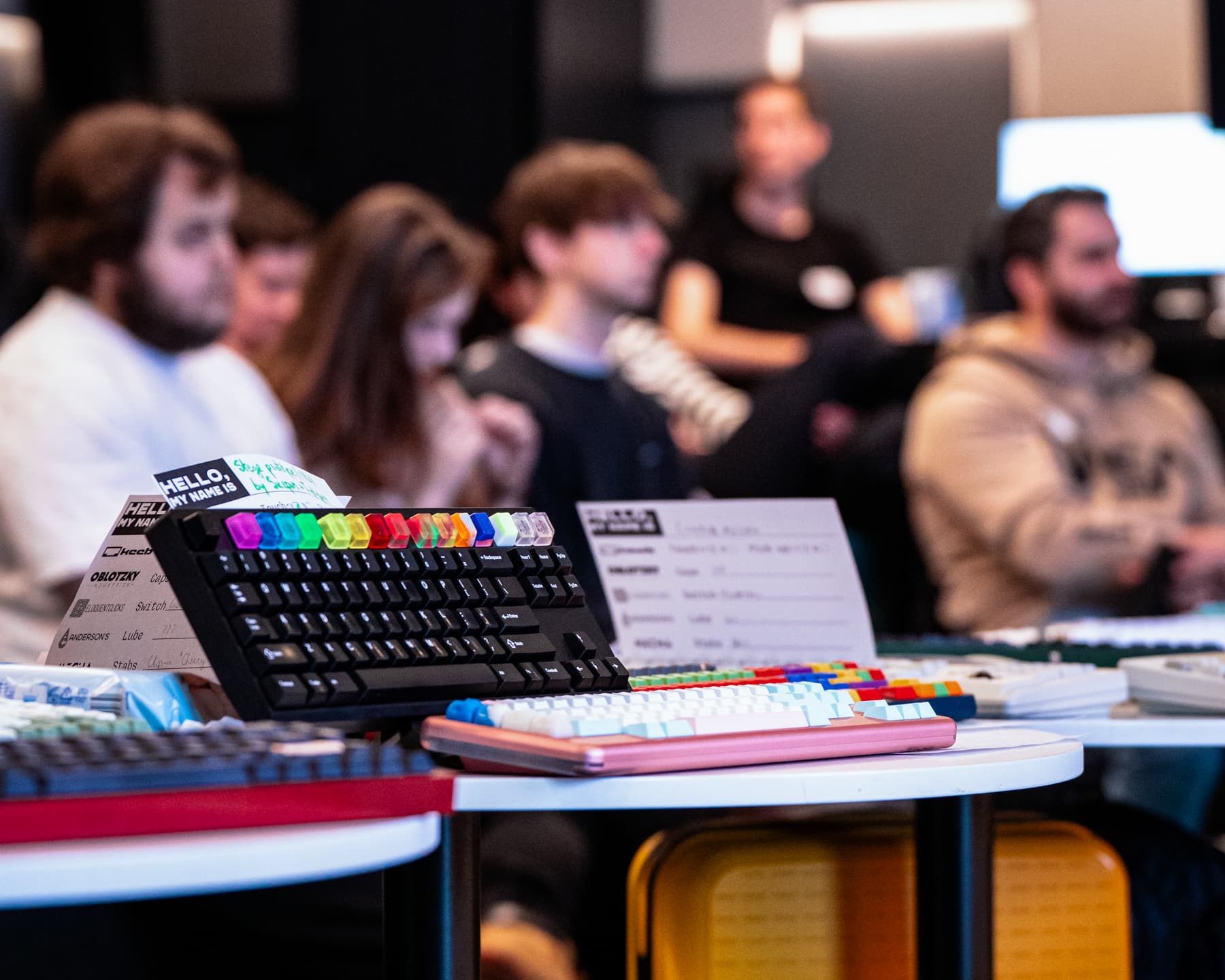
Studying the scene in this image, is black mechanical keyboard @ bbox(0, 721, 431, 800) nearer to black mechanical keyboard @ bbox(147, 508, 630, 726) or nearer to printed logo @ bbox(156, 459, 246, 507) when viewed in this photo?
black mechanical keyboard @ bbox(147, 508, 630, 726)

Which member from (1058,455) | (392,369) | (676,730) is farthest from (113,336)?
(1058,455)

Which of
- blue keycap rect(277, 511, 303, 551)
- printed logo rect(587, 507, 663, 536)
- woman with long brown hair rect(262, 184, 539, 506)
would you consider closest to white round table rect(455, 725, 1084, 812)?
blue keycap rect(277, 511, 303, 551)

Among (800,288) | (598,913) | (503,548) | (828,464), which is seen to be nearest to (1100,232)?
(828,464)

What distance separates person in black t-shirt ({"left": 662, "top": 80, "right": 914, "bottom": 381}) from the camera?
4.80m

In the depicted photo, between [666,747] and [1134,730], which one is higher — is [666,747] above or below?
above

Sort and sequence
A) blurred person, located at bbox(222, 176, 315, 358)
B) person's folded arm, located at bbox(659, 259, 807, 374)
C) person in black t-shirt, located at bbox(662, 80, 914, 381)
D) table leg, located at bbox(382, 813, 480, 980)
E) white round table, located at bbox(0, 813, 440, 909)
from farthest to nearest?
person in black t-shirt, located at bbox(662, 80, 914, 381)
person's folded arm, located at bbox(659, 259, 807, 374)
blurred person, located at bbox(222, 176, 315, 358)
table leg, located at bbox(382, 813, 480, 980)
white round table, located at bbox(0, 813, 440, 909)

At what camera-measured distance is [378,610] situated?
1058mm

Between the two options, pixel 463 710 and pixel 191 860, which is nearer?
pixel 191 860

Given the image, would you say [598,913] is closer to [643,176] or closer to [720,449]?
[720,449]

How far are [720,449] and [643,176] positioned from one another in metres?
0.71

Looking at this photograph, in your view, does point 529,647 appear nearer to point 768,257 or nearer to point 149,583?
point 149,583

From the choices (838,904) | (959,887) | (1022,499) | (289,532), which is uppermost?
(289,532)

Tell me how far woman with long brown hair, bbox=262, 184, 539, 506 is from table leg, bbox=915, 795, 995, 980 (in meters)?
1.86

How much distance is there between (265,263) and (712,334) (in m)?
1.43
